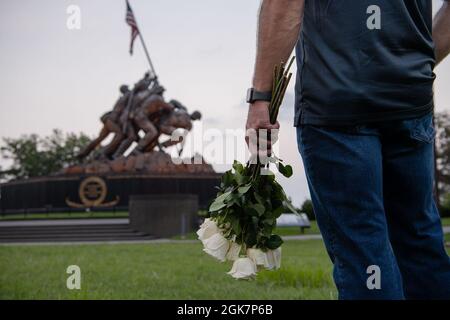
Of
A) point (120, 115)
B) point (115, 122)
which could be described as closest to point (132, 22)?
point (120, 115)

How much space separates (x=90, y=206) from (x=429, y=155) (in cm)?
2820

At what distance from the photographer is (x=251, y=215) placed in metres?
1.97

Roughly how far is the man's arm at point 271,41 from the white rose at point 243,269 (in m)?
0.44

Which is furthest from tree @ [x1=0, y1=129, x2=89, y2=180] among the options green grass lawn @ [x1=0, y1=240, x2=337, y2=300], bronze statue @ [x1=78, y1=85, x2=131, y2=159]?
green grass lawn @ [x1=0, y1=240, x2=337, y2=300]

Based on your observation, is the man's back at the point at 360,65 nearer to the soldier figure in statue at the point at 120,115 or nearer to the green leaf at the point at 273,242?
the green leaf at the point at 273,242

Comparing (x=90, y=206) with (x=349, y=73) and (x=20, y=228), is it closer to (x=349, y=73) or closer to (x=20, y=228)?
(x=20, y=228)

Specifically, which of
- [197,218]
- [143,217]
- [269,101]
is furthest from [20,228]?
[269,101]

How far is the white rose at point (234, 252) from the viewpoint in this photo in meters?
2.00

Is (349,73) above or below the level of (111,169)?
above

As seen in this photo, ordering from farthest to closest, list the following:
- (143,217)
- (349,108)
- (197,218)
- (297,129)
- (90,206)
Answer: (90,206) → (197,218) → (143,217) → (297,129) → (349,108)

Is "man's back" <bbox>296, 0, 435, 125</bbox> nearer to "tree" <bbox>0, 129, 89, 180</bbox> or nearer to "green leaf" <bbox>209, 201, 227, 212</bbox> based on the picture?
"green leaf" <bbox>209, 201, 227, 212</bbox>

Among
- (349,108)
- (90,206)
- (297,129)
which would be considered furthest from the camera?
(90,206)

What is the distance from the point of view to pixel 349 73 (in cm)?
179

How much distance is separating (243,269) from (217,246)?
0.14 metres
